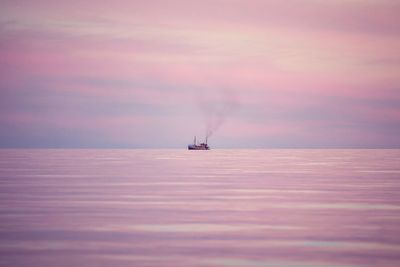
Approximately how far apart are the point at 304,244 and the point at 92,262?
7368 millimetres

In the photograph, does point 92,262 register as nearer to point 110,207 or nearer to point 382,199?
point 110,207

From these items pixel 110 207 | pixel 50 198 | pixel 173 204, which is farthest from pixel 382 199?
pixel 50 198

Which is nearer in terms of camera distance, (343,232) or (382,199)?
(343,232)

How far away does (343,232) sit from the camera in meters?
24.5

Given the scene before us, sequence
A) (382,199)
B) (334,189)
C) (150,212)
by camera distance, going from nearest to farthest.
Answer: (150,212) < (382,199) < (334,189)

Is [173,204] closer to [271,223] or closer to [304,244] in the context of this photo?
[271,223]

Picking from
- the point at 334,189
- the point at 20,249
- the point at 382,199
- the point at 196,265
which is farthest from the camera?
the point at 334,189

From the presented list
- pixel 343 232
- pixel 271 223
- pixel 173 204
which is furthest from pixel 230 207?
pixel 343 232

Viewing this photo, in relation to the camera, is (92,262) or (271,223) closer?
(92,262)

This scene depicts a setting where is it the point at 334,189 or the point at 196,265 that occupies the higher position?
the point at 334,189

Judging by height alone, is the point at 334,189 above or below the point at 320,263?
above

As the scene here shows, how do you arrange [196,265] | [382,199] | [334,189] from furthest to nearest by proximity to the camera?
[334,189]
[382,199]
[196,265]

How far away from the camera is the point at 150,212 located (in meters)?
30.6

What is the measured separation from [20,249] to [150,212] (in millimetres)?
10459
